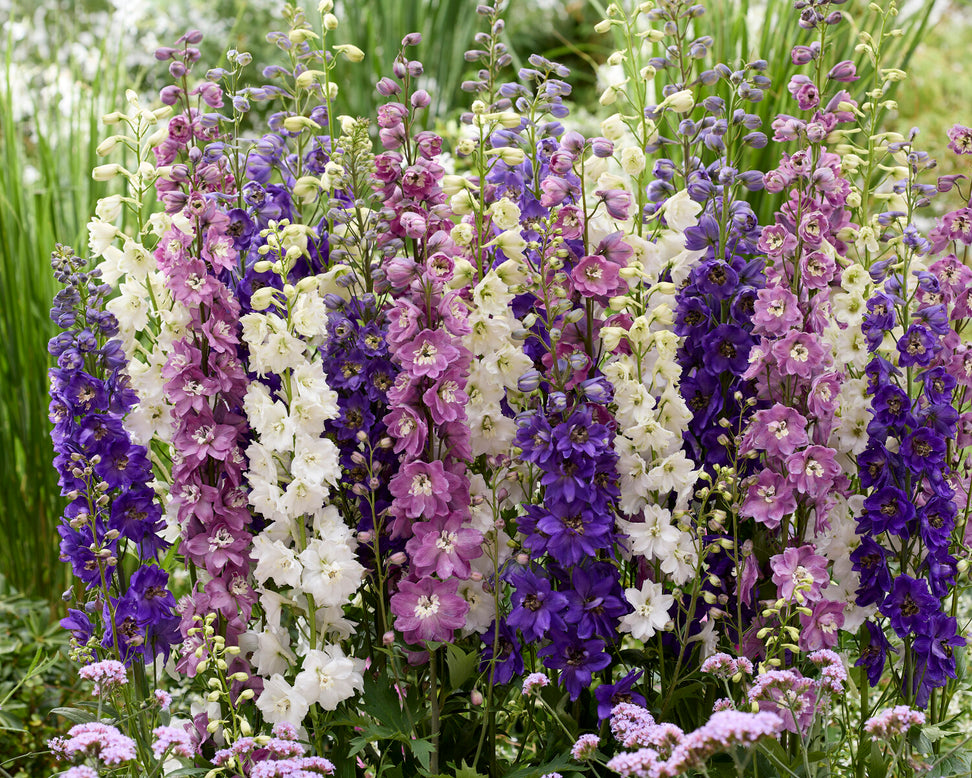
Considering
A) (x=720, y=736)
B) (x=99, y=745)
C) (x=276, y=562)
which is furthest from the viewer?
(x=276, y=562)

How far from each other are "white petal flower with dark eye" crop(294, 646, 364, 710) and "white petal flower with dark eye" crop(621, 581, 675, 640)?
61cm

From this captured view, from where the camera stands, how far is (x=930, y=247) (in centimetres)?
242

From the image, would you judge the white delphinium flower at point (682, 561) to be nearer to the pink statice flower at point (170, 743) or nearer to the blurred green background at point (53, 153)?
the pink statice flower at point (170, 743)

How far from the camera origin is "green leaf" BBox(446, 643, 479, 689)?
207cm

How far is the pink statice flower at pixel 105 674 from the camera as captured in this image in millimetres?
1942

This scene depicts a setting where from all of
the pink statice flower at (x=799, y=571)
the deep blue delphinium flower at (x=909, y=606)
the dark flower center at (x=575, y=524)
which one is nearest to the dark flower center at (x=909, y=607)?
the deep blue delphinium flower at (x=909, y=606)

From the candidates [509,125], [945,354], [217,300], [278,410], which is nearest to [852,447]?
[945,354]

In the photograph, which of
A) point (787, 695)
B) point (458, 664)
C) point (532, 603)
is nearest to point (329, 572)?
point (458, 664)

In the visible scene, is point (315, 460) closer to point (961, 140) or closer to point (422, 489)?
point (422, 489)

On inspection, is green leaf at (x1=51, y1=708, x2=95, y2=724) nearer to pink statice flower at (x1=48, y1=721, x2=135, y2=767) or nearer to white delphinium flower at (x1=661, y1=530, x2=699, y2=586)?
pink statice flower at (x1=48, y1=721, x2=135, y2=767)

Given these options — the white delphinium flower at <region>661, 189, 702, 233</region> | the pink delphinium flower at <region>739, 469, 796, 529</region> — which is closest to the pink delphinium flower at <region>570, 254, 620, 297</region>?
the white delphinium flower at <region>661, 189, 702, 233</region>

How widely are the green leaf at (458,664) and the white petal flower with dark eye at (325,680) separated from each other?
0.66ft

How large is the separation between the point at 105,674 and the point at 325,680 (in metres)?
0.47

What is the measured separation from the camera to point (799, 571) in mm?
2090
